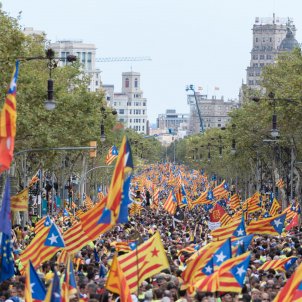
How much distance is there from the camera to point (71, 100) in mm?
61469

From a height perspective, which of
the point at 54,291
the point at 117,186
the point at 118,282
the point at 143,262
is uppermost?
the point at 117,186

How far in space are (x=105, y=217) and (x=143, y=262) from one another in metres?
2.89

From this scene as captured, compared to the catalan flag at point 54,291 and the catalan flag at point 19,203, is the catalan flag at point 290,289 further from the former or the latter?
the catalan flag at point 19,203

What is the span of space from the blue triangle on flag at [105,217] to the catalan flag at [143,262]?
1938mm

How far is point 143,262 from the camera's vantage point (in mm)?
23156

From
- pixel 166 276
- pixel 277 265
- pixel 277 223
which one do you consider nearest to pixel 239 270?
pixel 166 276

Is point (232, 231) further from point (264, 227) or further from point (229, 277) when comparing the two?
point (229, 277)

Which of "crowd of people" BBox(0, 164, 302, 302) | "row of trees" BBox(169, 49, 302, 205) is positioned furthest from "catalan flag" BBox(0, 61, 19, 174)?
"row of trees" BBox(169, 49, 302, 205)

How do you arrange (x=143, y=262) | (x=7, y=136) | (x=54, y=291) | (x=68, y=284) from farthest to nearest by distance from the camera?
1. (x=143, y=262)
2. (x=68, y=284)
3. (x=7, y=136)
4. (x=54, y=291)

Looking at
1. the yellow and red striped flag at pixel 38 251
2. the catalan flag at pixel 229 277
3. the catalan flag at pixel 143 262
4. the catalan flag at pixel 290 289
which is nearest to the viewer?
the catalan flag at pixel 290 289

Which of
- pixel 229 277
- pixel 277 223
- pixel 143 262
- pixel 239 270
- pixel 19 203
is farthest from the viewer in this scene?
pixel 19 203

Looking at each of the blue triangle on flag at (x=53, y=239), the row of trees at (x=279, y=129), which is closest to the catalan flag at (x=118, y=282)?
the blue triangle on flag at (x=53, y=239)

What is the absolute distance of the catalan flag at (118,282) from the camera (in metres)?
19.6

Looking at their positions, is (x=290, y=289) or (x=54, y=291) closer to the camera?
(x=54, y=291)
